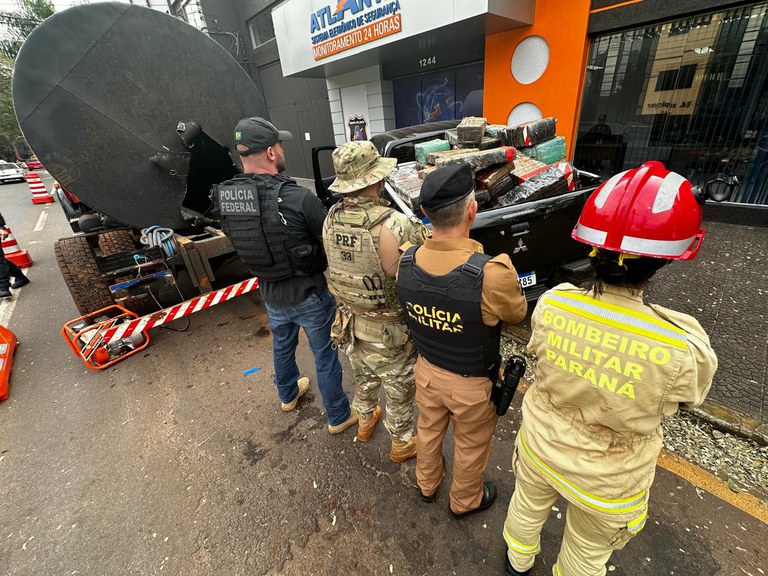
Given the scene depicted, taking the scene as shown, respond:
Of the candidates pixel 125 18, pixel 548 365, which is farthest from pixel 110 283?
pixel 548 365

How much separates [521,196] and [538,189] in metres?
0.17

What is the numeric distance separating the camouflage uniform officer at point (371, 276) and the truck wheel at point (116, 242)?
10.2 feet

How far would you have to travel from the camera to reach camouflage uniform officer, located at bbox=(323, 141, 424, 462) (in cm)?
190

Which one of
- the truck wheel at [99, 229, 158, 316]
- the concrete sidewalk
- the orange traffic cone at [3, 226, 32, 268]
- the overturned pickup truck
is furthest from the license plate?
the orange traffic cone at [3, 226, 32, 268]

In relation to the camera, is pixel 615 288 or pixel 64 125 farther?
pixel 64 125

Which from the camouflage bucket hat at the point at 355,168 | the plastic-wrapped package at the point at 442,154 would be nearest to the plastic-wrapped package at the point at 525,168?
the plastic-wrapped package at the point at 442,154

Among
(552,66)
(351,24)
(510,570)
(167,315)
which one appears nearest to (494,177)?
(510,570)

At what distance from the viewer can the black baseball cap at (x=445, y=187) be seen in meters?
1.48

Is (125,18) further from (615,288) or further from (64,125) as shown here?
(615,288)

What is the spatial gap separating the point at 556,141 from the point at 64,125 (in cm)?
490

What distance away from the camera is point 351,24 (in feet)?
24.8

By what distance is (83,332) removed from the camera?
3.54 metres

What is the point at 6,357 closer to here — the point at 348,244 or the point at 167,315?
the point at 167,315

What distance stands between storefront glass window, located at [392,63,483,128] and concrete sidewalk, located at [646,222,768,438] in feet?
16.9
